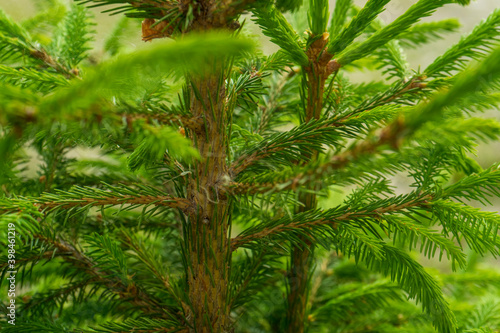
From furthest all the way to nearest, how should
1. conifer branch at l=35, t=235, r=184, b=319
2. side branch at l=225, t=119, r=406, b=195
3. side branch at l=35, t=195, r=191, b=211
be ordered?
conifer branch at l=35, t=235, r=184, b=319, side branch at l=35, t=195, r=191, b=211, side branch at l=225, t=119, r=406, b=195

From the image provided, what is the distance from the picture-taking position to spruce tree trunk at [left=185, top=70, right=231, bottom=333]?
1.48 feet

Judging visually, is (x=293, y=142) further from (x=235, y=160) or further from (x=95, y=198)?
(x=95, y=198)

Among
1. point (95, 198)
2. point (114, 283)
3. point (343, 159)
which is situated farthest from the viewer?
point (114, 283)

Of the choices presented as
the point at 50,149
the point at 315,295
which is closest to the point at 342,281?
the point at 315,295

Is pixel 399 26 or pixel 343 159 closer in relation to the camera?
pixel 343 159

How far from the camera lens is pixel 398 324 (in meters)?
0.74

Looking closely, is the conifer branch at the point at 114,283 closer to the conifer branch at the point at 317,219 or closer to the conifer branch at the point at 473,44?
the conifer branch at the point at 317,219

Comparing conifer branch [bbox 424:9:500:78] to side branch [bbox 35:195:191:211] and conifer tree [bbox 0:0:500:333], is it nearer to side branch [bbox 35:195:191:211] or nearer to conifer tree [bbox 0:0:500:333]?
conifer tree [bbox 0:0:500:333]

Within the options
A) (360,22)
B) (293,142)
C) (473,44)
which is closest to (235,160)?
(293,142)

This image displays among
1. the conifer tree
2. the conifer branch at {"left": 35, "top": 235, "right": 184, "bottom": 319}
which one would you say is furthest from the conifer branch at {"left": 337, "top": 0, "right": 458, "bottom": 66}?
the conifer branch at {"left": 35, "top": 235, "right": 184, "bottom": 319}

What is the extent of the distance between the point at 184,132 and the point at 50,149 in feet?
0.99

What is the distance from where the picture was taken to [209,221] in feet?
1.54

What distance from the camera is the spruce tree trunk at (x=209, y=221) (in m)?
0.45

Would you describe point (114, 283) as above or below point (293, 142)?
below
